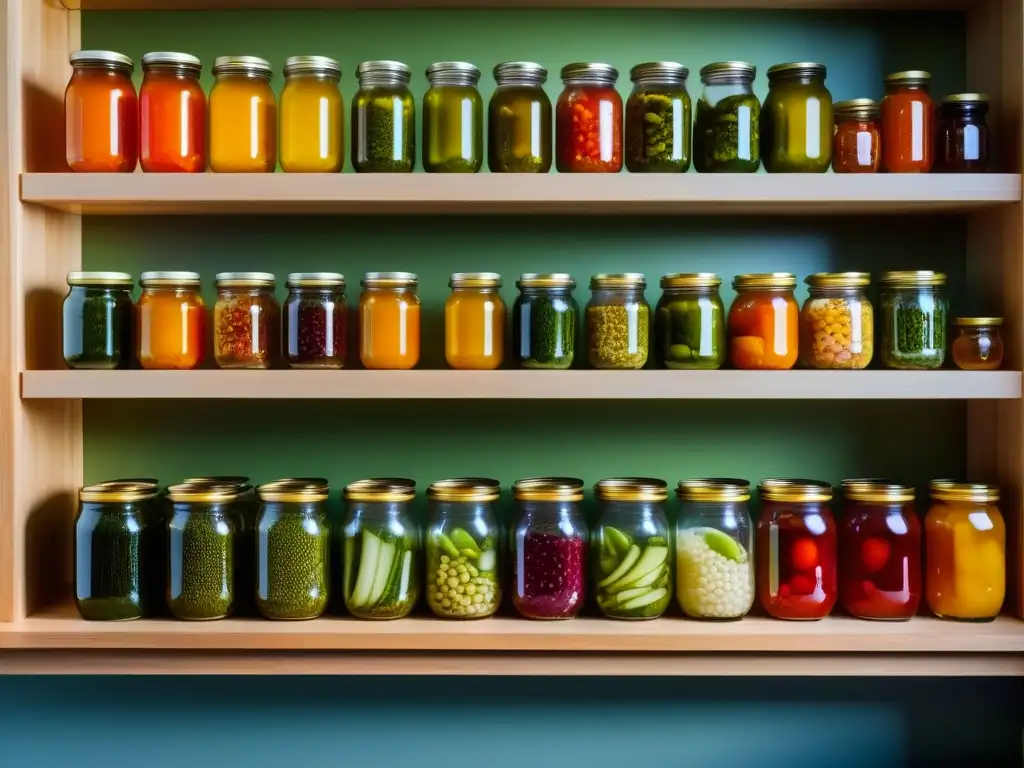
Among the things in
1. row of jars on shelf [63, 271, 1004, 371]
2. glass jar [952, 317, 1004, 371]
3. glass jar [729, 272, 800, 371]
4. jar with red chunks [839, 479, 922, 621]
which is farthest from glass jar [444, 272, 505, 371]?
glass jar [952, 317, 1004, 371]

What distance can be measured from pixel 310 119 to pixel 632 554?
80 centimetres

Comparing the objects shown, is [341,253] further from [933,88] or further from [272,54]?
[933,88]

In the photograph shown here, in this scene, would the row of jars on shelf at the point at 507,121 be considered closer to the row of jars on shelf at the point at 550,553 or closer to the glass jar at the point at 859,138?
the glass jar at the point at 859,138

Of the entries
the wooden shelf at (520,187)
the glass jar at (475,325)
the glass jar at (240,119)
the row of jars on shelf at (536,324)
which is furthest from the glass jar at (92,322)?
the glass jar at (475,325)

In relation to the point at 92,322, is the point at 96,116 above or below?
above

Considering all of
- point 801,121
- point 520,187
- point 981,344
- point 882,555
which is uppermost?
point 801,121

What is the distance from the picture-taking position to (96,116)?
1.49 meters

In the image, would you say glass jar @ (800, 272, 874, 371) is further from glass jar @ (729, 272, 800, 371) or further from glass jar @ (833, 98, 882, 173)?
glass jar @ (833, 98, 882, 173)

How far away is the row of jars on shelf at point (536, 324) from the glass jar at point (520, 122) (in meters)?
0.17

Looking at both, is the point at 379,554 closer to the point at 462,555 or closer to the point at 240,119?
the point at 462,555

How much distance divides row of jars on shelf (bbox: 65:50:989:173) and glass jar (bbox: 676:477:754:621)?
0.48 metres

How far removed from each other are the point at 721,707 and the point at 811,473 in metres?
0.42

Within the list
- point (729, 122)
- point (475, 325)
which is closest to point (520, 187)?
point (475, 325)

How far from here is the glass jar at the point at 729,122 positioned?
1.49m
